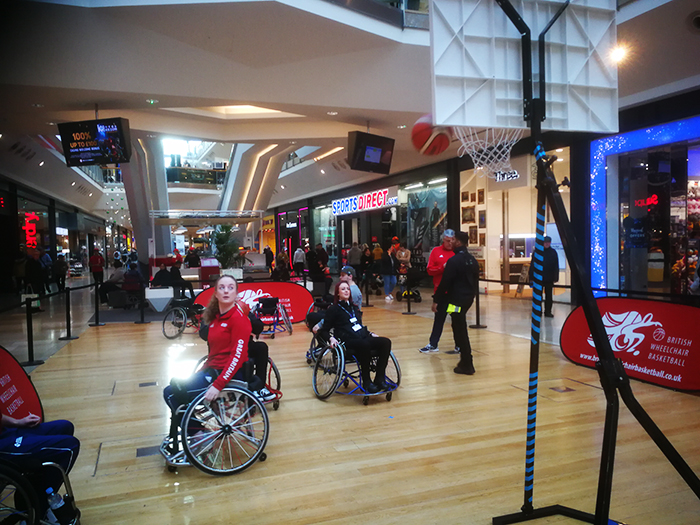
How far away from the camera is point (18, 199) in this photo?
1844 centimetres

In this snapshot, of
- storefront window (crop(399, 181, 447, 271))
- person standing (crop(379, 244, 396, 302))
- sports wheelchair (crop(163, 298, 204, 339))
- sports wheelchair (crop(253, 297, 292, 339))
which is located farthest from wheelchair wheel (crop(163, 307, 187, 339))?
storefront window (crop(399, 181, 447, 271))

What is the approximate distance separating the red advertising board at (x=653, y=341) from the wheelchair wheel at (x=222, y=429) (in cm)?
385

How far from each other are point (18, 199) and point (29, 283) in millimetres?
6311

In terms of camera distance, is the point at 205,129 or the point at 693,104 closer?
the point at 693,104

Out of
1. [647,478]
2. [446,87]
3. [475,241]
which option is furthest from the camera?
[475,241]

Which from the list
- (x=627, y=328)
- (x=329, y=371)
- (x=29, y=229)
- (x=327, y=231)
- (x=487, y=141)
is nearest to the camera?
(x=329, y=371)

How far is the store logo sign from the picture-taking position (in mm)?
19453

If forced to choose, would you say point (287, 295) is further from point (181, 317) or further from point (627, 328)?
point (627, 328)

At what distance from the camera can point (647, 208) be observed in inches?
384

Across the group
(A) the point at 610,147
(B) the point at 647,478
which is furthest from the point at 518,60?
(A) the point at 610,147

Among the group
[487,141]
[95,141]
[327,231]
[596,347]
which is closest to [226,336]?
[596,347]

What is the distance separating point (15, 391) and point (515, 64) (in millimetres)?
4188

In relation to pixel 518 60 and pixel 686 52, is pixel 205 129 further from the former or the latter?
pixel 518 60

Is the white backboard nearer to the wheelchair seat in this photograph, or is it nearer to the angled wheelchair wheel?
the wheelchair seat
